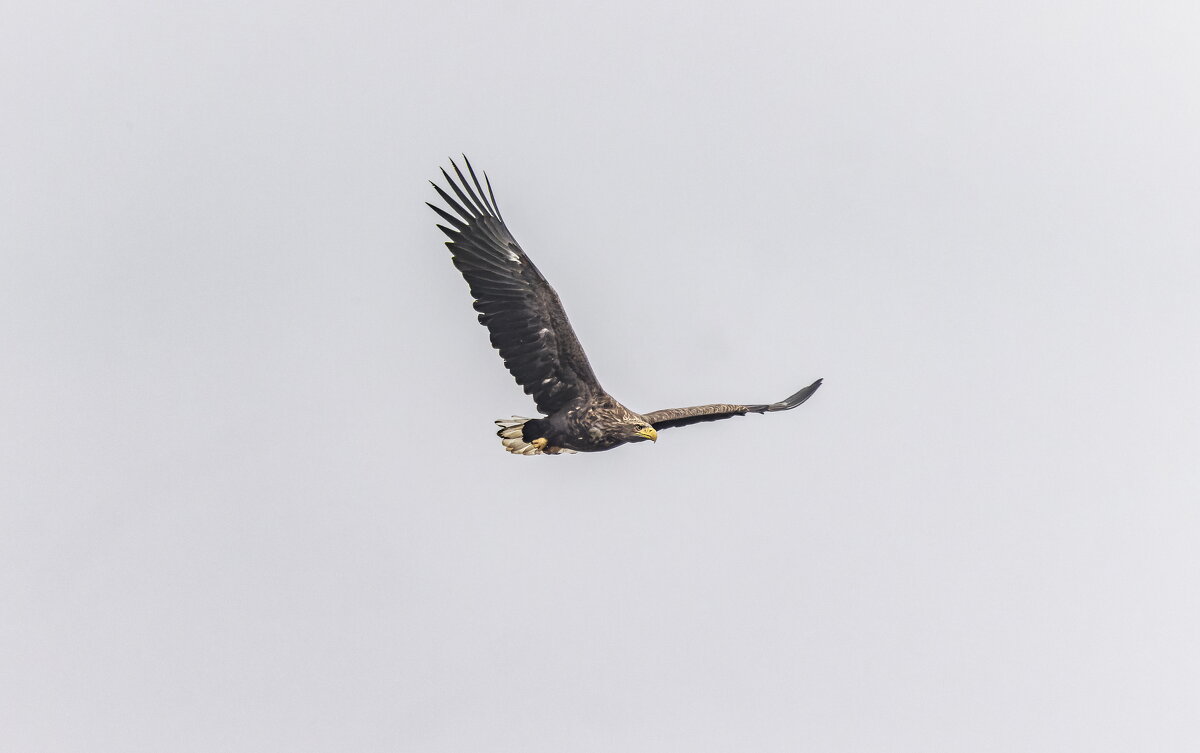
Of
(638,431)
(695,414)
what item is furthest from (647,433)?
(695,414)

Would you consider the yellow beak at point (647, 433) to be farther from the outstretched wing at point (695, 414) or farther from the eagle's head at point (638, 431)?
the outstretched wing at point (695, 414)

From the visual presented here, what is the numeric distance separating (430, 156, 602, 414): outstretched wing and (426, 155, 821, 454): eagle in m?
0.02

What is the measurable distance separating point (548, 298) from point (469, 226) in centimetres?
206

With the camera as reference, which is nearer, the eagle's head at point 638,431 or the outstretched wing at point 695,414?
the eagle's head at point 638,431

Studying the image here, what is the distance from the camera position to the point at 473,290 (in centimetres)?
3059

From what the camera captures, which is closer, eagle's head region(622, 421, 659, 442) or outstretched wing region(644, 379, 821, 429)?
eagle's head region(622, 421, 659, 442)

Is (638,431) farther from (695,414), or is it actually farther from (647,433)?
(695,414)

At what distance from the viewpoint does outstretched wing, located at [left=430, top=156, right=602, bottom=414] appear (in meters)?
30.3

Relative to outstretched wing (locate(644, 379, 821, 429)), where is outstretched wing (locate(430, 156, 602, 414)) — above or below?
above

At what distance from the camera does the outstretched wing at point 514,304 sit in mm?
30344

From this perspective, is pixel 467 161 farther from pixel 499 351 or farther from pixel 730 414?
pixel 730 414

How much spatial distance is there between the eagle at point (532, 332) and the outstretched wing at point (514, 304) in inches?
0.7

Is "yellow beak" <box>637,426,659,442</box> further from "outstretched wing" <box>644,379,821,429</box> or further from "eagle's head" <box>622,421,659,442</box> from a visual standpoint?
"outstretched wing" <box>644,379,821,429</box>

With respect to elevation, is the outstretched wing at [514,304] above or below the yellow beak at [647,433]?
above
